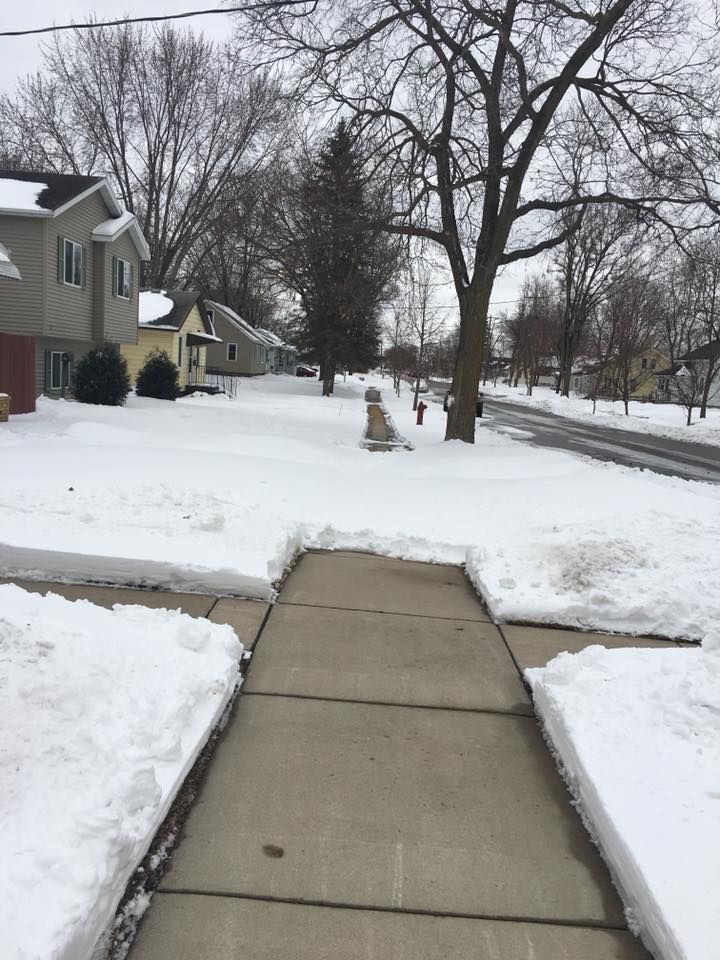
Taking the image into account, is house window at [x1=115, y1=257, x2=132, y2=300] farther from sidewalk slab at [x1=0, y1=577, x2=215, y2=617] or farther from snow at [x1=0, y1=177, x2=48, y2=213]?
sidewalk slab at [x1=0, y1=577, x2=215, y2=617]

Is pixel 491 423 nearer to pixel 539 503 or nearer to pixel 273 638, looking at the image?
pixel 539 503

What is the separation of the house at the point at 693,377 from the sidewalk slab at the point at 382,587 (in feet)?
89.8

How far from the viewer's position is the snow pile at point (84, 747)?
7.70ft

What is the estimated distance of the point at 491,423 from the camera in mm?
30344

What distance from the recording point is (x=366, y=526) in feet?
26.9

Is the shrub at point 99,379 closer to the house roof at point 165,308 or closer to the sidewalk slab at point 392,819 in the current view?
the house roof at point 165,308

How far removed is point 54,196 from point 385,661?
1984cm

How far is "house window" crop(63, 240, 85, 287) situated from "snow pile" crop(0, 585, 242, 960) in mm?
18949

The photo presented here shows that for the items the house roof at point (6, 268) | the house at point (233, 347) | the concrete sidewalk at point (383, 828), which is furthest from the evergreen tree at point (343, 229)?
the house at point (233, 347)

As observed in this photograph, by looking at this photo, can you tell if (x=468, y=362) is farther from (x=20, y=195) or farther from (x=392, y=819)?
(x=392, y=819)

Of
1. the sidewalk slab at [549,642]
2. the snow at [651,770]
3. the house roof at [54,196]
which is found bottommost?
the sidewalk slab at [549,642]

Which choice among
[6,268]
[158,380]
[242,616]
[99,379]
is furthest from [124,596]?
[158,380]

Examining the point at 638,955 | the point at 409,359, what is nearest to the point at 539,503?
the point at 638,955

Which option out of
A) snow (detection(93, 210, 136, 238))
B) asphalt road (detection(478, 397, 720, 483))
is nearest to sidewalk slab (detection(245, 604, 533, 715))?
asphalt road (detection(478, 397, 720, 483))
